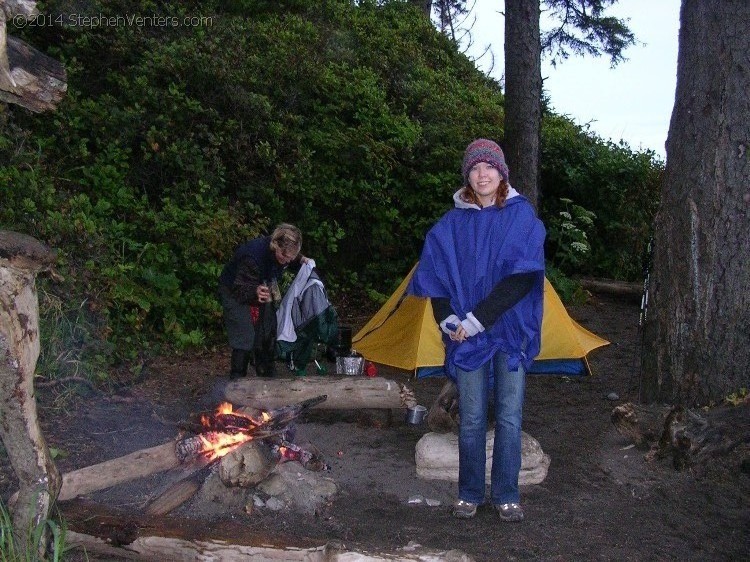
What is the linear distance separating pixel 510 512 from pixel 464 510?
256 mm

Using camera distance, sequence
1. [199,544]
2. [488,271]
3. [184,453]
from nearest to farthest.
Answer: [199,544]
[488,271]
[184,453]

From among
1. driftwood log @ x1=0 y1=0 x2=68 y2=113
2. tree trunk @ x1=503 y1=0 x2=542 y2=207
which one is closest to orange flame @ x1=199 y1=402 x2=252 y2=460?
driftwood log @ x1=0 y1=0 x2=68 y2=113

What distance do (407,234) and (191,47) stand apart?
3.95 m

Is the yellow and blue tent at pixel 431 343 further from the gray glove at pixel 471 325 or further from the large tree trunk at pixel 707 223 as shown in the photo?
the gray glove at pixel 471 325

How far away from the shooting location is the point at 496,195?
4.58 m

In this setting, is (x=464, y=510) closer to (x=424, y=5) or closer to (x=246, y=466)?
(x=246, y=466)

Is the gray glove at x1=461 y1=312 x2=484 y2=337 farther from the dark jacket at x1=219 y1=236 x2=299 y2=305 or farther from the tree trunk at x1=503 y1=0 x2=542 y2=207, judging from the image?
the tree trunk at x1=503 y1=0 x2=542 y2=207

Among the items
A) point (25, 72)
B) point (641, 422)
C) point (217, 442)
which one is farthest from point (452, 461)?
point (25, 72)

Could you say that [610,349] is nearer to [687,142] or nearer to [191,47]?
[687,142]

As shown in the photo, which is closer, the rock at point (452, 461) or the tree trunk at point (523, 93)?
the rock at point (452, 461)

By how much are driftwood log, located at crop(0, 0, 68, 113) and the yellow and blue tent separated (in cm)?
464

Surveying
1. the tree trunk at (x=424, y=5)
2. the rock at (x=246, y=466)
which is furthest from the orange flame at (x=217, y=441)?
the tree trunk at (x=424, y=5)

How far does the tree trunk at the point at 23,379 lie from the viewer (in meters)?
3.48

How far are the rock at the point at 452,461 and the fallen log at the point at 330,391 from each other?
2.86 feet
